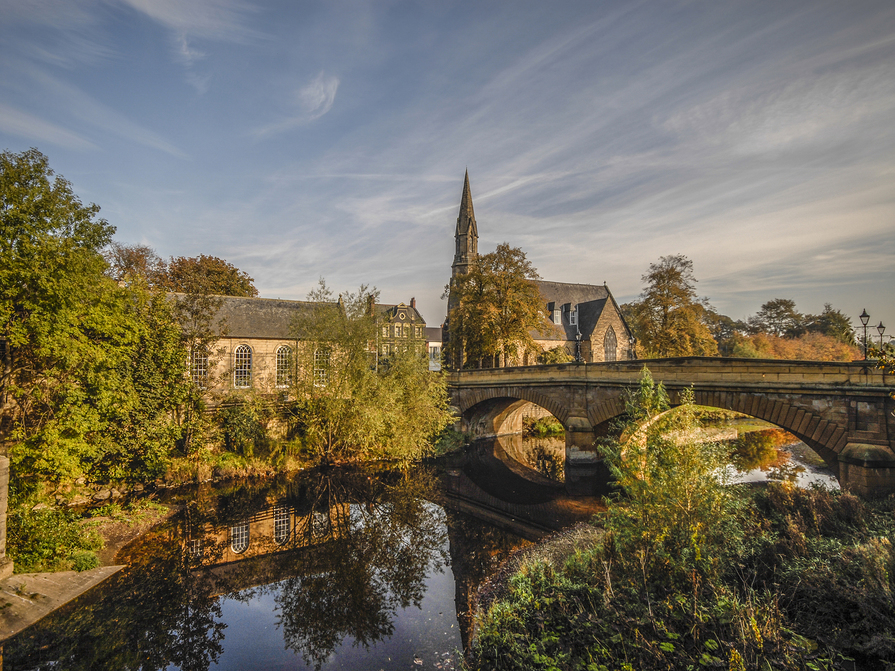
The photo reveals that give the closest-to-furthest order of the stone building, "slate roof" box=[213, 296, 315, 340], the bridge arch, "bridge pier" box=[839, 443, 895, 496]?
1. "bridge pier" box=[839, 443, 895, 496]
2. the bridge arch
3. the stone building
4. "slate roof" box=[213, 296, 315, 340]

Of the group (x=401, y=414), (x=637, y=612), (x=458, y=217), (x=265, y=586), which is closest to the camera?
(x=637, y=612)

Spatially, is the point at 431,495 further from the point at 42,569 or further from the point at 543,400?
the point at 42,569

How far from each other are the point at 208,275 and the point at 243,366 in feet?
38.4

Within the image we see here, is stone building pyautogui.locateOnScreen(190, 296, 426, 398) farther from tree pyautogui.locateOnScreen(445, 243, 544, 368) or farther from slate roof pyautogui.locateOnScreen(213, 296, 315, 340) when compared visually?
tree pyautogui.locateOnScreen(445, 243, 544, 368)

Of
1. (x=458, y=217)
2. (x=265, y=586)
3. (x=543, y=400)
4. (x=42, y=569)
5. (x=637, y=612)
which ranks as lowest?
(x=265, y=586)

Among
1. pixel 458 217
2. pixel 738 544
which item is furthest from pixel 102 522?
pixel 458 217

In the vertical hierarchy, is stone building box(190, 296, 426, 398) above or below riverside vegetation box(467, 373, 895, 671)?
above

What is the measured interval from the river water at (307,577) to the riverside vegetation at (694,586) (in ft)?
7.13

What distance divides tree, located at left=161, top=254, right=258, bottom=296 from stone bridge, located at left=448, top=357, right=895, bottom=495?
2619cm

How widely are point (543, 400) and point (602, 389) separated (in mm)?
3550

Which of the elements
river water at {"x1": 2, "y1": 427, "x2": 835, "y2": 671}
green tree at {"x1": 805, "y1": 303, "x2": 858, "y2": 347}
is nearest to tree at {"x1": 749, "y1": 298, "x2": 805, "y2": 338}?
green tree at {"x1": 805, "y1": 303, "x2": 858, "y2": 347}

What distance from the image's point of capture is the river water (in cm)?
873

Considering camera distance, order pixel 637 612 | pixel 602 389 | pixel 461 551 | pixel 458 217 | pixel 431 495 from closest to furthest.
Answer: pixel 637 612 < pixel 461 551 < pixel 431 495 < pixel 602 389 < pixel 458 217

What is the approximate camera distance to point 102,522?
13977 millimetres
